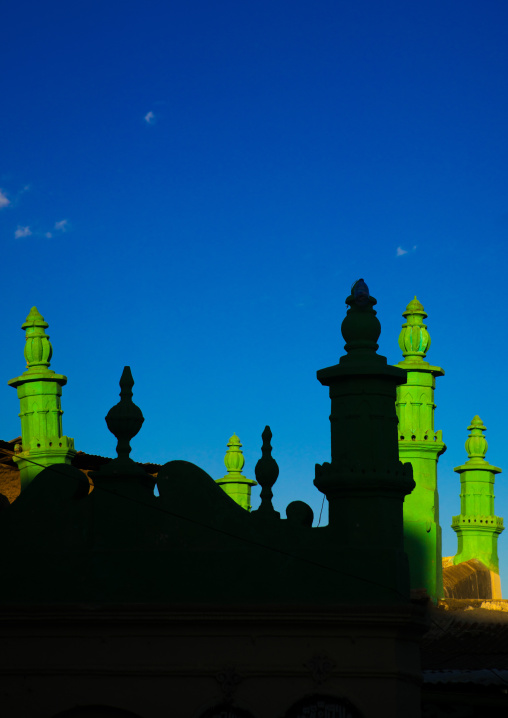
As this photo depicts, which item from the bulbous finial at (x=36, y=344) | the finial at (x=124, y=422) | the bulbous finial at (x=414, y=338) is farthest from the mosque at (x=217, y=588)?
the bulbous finial at (x=414, y=338)

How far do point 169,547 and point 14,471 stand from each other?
1294 cm

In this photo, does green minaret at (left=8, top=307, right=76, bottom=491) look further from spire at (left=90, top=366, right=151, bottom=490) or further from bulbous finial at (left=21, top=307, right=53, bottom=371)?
spire at (left=90, top=366, right=151, bottom=490)

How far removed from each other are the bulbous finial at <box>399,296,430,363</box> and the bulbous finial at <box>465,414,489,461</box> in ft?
15.9

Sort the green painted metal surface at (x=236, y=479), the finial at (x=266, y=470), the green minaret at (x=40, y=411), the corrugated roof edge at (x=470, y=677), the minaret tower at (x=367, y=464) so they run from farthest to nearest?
the green painted metal surface at (x=236, y=479) → the green minaret at (x=40, y=411) → the corrugated roof edge at (x=470, y=677) → the finial at (x=266, y=470) → the minaret tower at (x=367, y=464)

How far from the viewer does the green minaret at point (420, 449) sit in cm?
2058

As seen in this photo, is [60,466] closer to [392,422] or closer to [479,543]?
[392,422]

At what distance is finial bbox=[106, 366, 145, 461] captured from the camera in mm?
11320

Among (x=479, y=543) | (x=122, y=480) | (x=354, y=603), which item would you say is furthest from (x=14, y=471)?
(x=354, y=603)

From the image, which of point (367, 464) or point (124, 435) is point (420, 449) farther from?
point (124, 435)

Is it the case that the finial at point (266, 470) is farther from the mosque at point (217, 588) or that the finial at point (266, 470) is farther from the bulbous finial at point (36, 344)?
the bulbous finial at point (36, 344)

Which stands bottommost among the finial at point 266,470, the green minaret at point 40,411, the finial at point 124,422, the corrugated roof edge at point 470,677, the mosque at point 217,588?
the corrugated roof edge at point 470,677

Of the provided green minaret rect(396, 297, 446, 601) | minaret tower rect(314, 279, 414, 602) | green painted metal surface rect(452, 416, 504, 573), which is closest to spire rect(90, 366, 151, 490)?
minaret tower rect(314, 279, 414, 602)

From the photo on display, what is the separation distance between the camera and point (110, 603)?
35.1 feet

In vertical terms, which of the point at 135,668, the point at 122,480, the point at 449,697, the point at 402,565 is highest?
the point at 122,480
